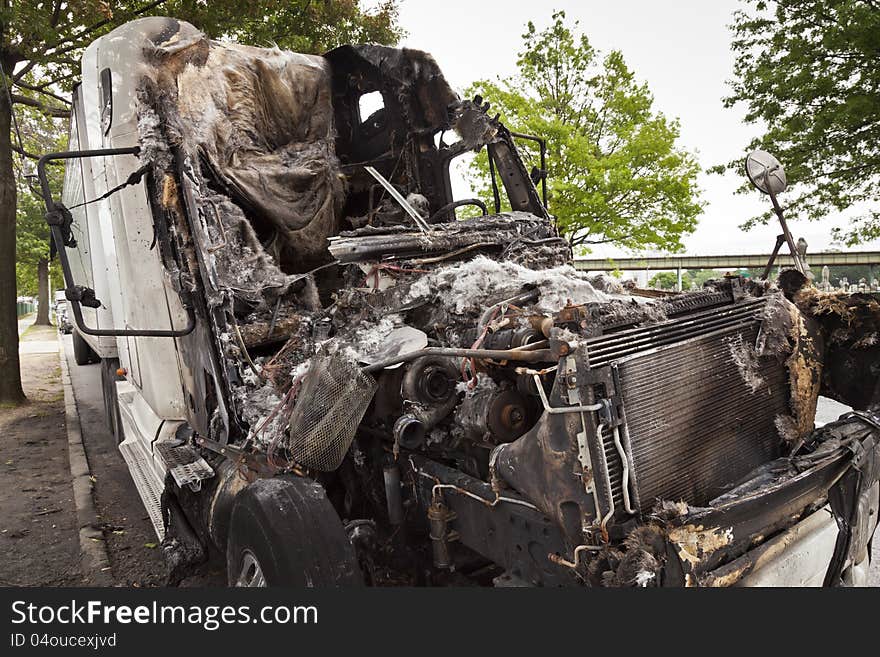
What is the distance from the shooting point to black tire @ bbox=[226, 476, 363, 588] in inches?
98.5

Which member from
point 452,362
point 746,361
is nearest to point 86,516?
point 452,362

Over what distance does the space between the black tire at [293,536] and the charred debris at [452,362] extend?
0.21 metres

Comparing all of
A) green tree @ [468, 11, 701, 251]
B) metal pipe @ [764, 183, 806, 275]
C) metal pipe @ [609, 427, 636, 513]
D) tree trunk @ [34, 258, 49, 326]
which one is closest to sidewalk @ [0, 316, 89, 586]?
metal pipe @ [609, 427, 636, 513]

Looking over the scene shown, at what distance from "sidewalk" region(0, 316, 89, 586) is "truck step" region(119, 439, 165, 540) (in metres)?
0.62

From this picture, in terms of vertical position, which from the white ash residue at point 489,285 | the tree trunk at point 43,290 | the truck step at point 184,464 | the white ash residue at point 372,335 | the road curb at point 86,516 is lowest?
the road curb at point 86,516

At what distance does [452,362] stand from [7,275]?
9.40m

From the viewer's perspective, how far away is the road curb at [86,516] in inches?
164

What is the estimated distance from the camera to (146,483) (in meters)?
4.28

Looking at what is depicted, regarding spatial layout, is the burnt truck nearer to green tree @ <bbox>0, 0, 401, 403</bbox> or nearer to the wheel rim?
the wheel rim

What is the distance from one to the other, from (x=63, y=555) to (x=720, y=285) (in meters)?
4.70

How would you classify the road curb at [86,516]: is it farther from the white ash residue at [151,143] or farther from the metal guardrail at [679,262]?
the metal guardrail at [679,262]

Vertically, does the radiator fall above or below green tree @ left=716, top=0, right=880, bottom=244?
below

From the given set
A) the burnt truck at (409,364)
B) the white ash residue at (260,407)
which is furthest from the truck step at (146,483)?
the white ash residue at (260,407)

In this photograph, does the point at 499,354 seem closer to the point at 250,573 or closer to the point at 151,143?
the point at 250,573
